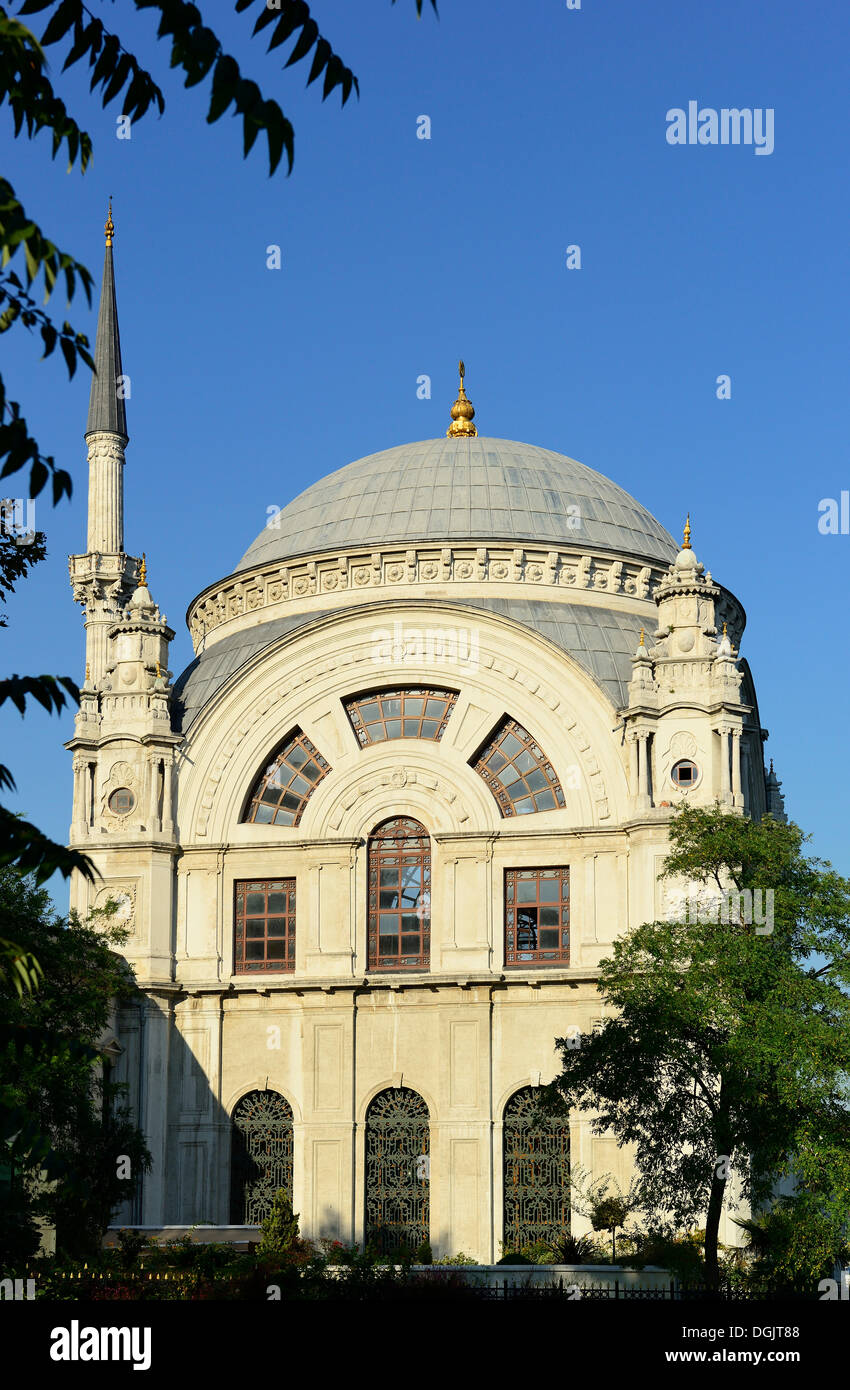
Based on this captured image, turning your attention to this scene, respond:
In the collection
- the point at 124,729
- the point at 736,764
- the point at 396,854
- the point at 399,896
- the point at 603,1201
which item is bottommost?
the point at 603,1201

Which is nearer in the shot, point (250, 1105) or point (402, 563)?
point (250, 1105)

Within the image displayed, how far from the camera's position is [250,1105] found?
1652 inches

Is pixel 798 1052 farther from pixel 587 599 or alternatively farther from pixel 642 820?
pixel 587 599

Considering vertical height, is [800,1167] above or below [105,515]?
below

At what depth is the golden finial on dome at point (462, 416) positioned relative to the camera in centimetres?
5388

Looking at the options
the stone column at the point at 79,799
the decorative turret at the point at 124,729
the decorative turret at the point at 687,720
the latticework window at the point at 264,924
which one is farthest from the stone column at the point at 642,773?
the stone column at the point at 79,799

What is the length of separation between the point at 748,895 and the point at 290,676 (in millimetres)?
15991

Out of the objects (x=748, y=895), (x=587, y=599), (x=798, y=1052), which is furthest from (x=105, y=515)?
(x=798, y=1052)

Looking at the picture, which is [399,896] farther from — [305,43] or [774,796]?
[305,43]

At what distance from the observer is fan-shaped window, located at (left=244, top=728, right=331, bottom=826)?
4359 cm

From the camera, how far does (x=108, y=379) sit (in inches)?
2032

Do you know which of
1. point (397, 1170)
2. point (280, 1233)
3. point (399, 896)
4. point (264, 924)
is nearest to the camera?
point (280, 1233)

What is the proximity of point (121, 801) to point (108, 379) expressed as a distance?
1433cm

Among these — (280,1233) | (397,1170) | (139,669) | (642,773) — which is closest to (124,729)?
(139,669)
